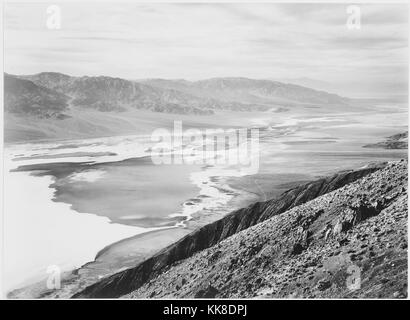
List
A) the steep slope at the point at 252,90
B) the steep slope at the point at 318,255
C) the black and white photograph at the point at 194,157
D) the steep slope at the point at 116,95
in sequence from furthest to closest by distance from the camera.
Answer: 1. the steep slope at the point at 252,90
2. the steep slope at the point at 116,95
3. the black and white photograph at the point at 194,157
4. the steep slope at the point at 318,255

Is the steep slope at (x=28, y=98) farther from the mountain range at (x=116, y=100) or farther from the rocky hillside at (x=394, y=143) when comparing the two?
the rocky hillside at (x=394, y=143)

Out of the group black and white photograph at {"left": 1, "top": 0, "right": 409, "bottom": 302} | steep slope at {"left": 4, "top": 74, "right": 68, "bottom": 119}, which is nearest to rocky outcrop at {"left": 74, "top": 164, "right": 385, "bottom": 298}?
black and white photograph at {"left": 1, "top": 0, "right": 409, "bottom": 302}

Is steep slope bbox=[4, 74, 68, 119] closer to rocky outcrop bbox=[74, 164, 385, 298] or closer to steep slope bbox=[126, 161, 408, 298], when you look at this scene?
rocky outcrop bbox=[74, 164, 385, 298]

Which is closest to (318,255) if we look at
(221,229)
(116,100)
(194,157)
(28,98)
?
(221,229)

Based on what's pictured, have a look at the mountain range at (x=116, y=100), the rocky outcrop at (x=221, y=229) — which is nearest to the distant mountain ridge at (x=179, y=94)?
the mountain range at (x=116, y=100)
